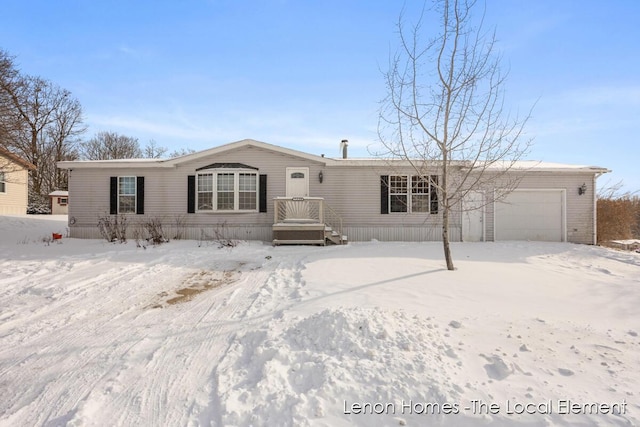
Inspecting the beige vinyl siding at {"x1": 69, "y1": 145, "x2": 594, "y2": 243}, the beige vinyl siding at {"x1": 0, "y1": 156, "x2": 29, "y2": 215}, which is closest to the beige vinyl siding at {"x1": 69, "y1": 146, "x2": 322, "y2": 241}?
the beige vinyl siding at {"x1": 69, "y1": 145, "x2": 594, "y2": 243}

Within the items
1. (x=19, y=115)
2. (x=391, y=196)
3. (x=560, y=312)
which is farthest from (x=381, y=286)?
(x=19, y=115)

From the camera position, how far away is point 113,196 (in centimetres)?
1238

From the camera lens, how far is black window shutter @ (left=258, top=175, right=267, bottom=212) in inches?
474

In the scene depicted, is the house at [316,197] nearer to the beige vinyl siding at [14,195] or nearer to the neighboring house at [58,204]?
the beige vinyl siding at [14,195]

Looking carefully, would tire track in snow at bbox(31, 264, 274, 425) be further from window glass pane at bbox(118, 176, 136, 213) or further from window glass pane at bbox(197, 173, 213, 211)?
window glass pane at bbox(118, 176, 136, 213)

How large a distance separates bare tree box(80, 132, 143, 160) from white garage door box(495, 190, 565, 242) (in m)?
39.4

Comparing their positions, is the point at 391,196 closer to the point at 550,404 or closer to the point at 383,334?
the point at 383,334

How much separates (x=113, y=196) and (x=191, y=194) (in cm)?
312

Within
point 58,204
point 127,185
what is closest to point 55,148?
point 58,204

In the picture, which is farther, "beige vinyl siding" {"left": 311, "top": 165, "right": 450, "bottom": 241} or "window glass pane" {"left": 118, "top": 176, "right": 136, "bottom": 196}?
"window glass pane" {"left": 118, "top": 176, "right": 136, "bottom": 196}

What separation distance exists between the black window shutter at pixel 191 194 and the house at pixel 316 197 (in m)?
0.04

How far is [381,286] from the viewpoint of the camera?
5.55m

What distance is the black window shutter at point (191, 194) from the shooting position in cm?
1216

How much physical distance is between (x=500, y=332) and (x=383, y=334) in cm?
143
